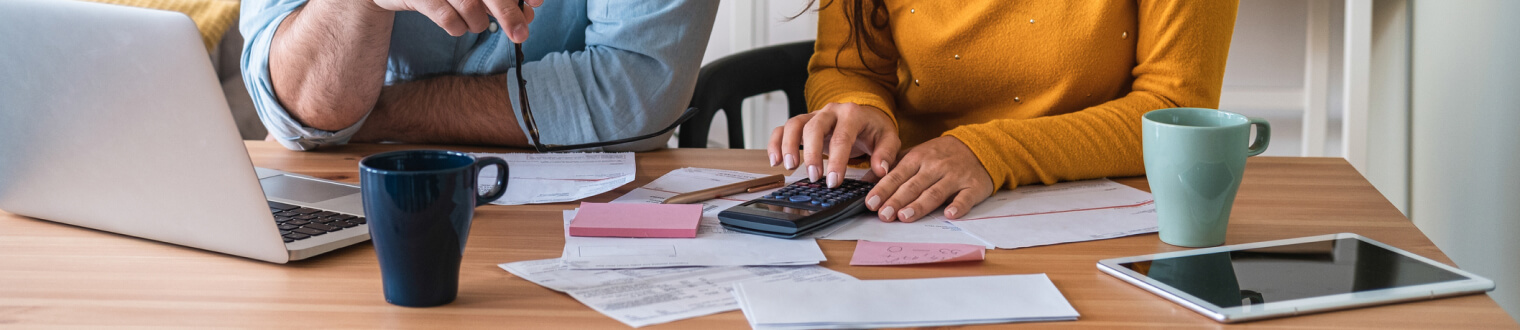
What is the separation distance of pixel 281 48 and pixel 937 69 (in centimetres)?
70

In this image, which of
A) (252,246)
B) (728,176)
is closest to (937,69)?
(728,176)

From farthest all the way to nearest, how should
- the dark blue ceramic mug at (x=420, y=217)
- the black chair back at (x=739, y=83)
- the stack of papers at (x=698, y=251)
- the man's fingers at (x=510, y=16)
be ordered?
the black chair back at (x=739, y=83) → the man's fingers at (x=510, y=16) → the stack of papers at (x=698, y=251) → the dark blue ceramic mug at (x=420, y=217)

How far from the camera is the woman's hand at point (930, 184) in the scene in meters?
0.73

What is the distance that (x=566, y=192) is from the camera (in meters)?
0.81

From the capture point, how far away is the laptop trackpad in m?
0.77

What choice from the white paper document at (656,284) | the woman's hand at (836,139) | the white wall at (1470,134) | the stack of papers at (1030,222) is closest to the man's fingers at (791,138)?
the woman's hand at (836,139)

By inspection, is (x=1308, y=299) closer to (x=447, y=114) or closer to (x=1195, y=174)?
(x=1195, y=174)

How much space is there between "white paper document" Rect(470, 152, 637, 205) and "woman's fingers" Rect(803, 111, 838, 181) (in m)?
0.16

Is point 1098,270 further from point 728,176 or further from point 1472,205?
point 1472,205

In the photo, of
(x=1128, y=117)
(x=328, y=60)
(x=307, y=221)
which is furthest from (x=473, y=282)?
(x=1128, y=117)

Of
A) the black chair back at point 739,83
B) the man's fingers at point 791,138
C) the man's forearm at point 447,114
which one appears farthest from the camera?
the black chair back at point 739,83

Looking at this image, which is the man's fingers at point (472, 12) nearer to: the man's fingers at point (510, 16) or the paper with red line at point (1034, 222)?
the man's fingers at point (510, 16)

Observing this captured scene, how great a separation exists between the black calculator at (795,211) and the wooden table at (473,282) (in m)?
0.03

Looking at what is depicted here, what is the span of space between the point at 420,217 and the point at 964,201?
1.36 ft
